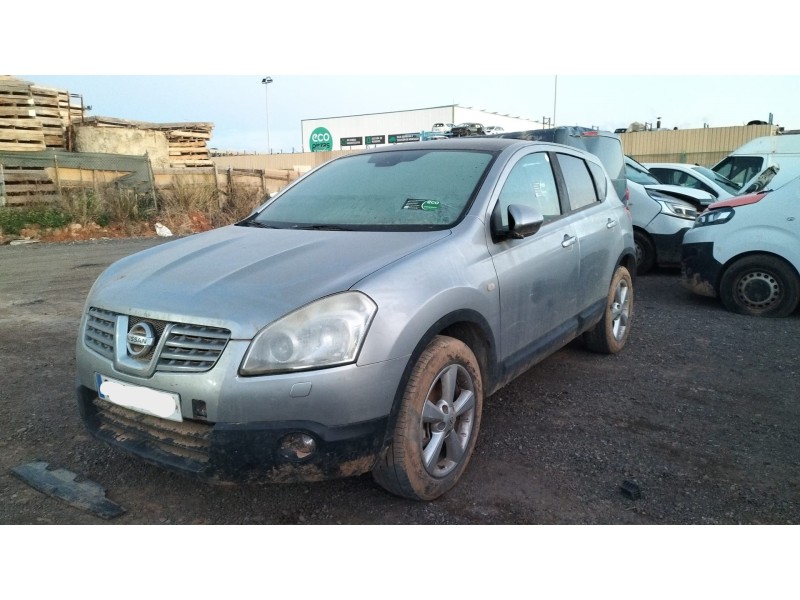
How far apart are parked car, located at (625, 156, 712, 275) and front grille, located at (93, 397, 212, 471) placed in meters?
7.49

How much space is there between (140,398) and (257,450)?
1.92 feet

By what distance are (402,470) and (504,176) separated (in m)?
1.77

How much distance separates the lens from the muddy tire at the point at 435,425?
248 centimetres

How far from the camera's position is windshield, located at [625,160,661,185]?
31.2 feet

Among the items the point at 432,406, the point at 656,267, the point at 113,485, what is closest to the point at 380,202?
the point at 432,406

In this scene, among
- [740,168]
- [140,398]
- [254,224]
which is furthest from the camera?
[740,168]

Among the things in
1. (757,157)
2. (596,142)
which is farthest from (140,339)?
(757,157)

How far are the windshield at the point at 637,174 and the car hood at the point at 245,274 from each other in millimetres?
7641

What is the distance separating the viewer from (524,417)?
12.2ft

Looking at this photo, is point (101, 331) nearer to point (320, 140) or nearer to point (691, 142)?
point (691, 142)

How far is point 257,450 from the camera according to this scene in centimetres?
222

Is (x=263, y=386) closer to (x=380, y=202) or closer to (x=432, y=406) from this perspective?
(x=432, y=406)

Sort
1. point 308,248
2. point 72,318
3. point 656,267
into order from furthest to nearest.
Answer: point 656,267 → point 72,318 → point 308,248

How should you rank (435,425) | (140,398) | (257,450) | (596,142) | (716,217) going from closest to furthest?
(257,450), (140,398), (435,425), (716,217), (596,142)
